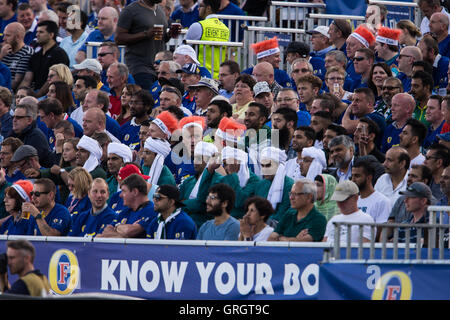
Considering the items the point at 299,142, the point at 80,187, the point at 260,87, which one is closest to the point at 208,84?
the point at 260,87

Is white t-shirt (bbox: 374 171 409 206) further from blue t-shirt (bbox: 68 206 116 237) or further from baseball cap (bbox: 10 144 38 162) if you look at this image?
baseball cap (bbox: 10 144 38 162)

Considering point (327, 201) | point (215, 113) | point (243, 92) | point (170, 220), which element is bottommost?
point (170, 220)

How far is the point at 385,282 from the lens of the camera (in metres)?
8.67

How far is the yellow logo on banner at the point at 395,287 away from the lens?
28.5 feet

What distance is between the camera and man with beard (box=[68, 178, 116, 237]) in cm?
1209

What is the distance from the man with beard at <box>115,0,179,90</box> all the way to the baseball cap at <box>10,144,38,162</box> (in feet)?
11.7

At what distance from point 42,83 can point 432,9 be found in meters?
6.23

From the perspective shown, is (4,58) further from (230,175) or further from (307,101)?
(230,175)

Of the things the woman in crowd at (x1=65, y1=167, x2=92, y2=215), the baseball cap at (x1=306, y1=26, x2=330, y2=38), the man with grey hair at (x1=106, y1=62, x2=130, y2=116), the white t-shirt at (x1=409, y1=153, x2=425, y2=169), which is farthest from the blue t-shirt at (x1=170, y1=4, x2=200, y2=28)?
the white t-shirt at (x1=409, y1=153, x2=425, y2=169)

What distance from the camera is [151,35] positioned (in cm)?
1692

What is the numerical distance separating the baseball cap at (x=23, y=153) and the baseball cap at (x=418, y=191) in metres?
5.20

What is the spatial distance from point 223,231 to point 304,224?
852 mm

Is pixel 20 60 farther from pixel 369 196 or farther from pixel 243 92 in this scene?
pixel 369 196

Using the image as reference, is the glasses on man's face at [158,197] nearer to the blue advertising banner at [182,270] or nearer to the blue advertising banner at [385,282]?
the blue advertising banner at [182,270]
